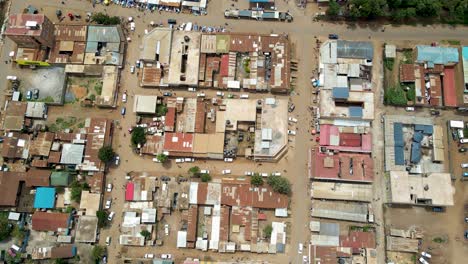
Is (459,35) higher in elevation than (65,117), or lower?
higher

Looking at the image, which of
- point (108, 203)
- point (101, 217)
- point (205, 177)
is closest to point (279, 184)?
point (205, 177)

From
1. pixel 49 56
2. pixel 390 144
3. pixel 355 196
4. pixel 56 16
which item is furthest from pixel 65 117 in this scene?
pixel 390 144

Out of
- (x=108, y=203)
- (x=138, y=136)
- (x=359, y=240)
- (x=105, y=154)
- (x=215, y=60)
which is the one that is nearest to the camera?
(x=359, y=240)

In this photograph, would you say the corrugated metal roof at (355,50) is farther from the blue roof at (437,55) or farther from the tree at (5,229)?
the tree at (5,229)

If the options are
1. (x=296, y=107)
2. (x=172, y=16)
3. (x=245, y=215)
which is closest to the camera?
(x=245, y=215)

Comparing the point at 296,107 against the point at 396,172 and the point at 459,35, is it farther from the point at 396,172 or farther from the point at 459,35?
the point at 459,35

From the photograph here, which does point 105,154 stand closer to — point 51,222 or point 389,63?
point 51,222
